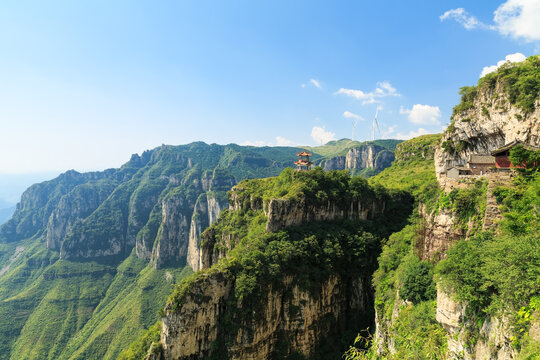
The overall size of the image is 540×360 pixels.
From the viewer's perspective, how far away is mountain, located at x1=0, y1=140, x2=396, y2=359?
82188 mm

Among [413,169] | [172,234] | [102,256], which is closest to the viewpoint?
[413,169]

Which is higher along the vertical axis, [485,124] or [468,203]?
[485,124]

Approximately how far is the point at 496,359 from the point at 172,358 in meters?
30.5

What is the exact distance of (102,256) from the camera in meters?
135

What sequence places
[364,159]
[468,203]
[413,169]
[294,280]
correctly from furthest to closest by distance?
[364,159] < [413,169] < [294,280] < [468,203]

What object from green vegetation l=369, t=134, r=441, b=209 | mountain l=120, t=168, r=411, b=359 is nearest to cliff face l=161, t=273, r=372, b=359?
mountain l=120, t=168, r=411, b=359

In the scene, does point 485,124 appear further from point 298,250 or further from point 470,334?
point 298,250

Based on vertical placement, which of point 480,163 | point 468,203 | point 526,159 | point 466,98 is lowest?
point 468,203

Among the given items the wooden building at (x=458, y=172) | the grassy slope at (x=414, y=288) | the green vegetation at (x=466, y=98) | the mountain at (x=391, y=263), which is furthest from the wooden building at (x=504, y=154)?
the green vegetation at (x=466, y=98)

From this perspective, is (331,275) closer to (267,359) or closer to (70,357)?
(267,359)

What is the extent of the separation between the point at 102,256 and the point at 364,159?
160 meters

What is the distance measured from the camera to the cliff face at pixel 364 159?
138625mm

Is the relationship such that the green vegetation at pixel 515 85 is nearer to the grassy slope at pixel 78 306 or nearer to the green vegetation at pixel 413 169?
the green vegetation at pixel 413 169

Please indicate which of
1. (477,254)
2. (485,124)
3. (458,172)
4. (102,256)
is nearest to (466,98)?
(485,124)
